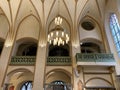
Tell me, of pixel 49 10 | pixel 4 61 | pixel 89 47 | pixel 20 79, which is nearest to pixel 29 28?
pixel 49 10

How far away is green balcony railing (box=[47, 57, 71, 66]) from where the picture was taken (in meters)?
11.4

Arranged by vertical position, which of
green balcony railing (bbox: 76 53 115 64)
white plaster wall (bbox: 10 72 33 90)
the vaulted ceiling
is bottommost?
white plaster wall (bbox: 10 72 33 90)

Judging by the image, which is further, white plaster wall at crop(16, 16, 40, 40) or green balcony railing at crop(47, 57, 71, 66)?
white plaster wall at crop(16, 16, 40, 40)

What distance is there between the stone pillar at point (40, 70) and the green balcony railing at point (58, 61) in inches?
17.3

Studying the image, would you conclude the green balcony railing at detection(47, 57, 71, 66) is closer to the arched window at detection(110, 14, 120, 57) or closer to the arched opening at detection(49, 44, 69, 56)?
the arched opening at detection(49, 44, 69, 56)

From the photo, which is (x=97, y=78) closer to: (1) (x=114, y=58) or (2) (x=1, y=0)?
(1) (x=114, y=58)

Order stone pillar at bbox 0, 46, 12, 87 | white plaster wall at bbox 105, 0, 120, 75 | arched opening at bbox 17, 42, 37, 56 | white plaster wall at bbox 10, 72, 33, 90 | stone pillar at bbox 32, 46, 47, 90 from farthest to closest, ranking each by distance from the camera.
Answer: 1. arched opening at bbox 17, 42, 37, 56
2. white plaster wall at bbox 10, 72, 33, 90
3. white plaster wall at bbox 105, 0, 120, 75
4. stone pillar at bbox 0, 46, 12, 87
5. stone pillar at bbox 32, 46, 47, 90

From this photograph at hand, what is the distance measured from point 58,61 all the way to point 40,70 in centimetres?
160

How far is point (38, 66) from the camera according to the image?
11031 mm

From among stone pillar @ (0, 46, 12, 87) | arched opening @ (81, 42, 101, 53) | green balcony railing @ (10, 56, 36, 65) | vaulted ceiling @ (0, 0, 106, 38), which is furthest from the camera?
arched opening @ (81, 42, 101, 53)

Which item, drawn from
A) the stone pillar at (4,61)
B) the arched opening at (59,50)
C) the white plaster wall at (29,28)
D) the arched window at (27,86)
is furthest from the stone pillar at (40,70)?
the arched window at (27,86)

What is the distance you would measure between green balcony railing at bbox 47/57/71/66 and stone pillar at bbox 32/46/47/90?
0.44m

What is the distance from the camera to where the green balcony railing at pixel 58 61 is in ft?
37.3

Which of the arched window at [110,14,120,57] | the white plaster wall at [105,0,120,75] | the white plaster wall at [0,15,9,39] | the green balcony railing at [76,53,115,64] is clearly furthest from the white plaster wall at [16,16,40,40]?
the arched window at [110,14,120,57]
